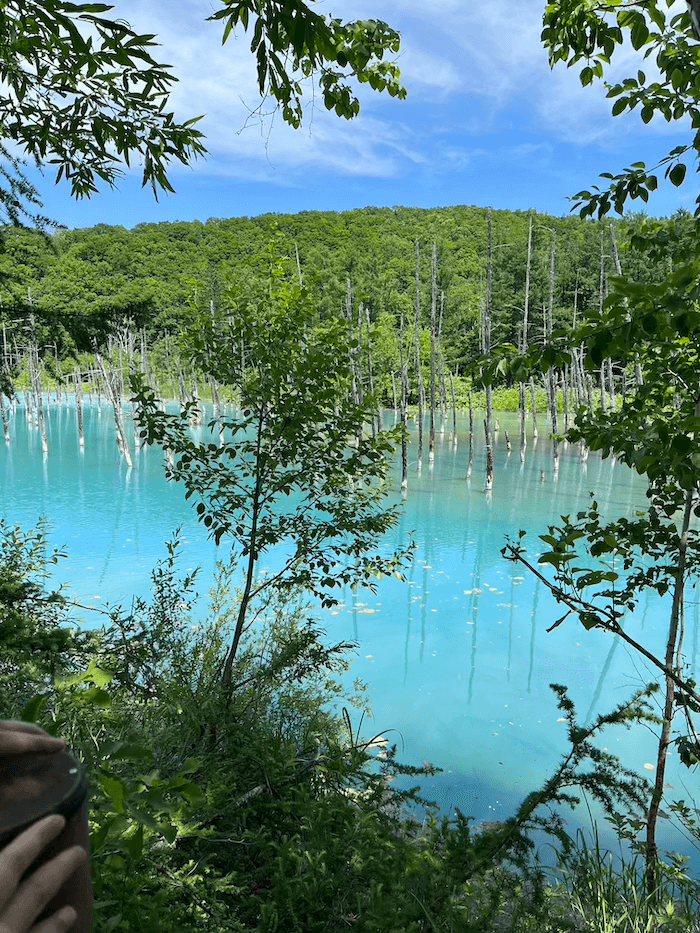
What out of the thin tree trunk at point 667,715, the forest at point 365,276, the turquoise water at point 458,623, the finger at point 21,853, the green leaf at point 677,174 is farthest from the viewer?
the turquoise water at point 458,623

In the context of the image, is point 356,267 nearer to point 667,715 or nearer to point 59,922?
point 667,715

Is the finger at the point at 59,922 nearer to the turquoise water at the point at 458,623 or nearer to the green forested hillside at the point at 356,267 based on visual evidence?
the green forested hillside at the point at 356,267

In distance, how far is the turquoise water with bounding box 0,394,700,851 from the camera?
705 cm

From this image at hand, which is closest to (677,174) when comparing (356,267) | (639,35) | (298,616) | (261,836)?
(639,35)

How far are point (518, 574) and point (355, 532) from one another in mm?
10309

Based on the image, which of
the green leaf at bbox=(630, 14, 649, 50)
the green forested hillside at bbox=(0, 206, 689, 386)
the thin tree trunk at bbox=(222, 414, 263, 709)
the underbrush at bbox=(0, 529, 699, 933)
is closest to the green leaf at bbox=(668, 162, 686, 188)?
the green leaf at bbox=(630, 14, 649, 50)

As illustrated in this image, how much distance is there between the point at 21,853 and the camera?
0.45m

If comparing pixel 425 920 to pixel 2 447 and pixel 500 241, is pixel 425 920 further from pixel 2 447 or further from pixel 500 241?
pixel 500 241

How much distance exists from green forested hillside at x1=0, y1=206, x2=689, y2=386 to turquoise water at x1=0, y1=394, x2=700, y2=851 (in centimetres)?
491

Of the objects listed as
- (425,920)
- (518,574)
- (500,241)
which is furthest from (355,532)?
(500,241)

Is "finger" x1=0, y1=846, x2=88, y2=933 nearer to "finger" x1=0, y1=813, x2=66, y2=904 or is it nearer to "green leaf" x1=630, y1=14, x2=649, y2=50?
"finger" x1=0, y1=813, x2=66, y2=904

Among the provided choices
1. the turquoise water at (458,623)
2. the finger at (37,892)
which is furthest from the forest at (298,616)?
the turquoise water at (458,623)

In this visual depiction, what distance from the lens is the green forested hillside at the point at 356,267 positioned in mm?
4446

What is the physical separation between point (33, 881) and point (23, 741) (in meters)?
0.13
